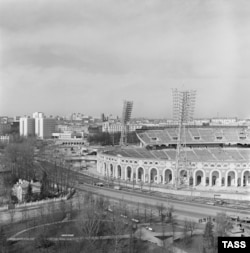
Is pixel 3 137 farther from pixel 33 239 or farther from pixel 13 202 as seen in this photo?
pixel 33 239

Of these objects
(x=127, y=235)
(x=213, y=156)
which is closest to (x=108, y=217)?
(x=127, y=235)

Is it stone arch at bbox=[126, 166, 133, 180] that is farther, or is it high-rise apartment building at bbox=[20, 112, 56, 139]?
high-rise apartment building at bbox=[20, 112, 56, 139]

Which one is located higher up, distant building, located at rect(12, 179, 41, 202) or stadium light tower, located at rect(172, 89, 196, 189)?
stadium light tower, located at rect(172, 89, 196, 189)

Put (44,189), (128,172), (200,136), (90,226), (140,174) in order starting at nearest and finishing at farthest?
(90,226) → (44,189) → (140,174) → (128,172) → (200,136)

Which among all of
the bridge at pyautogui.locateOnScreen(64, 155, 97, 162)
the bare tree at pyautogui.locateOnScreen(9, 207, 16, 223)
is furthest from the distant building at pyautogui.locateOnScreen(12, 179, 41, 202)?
the bridge at pyautogui.locateOnScreen(64, 155, 97, 162)

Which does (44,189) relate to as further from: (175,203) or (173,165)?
(173,165)

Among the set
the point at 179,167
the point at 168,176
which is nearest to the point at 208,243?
the point at 179,167

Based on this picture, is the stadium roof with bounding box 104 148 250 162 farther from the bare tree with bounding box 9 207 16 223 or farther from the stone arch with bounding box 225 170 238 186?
the bare tree with bounding box 9 207 16 223

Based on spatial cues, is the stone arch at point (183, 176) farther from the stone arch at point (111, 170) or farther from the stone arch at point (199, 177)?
the stone arch at point (111, 170)
